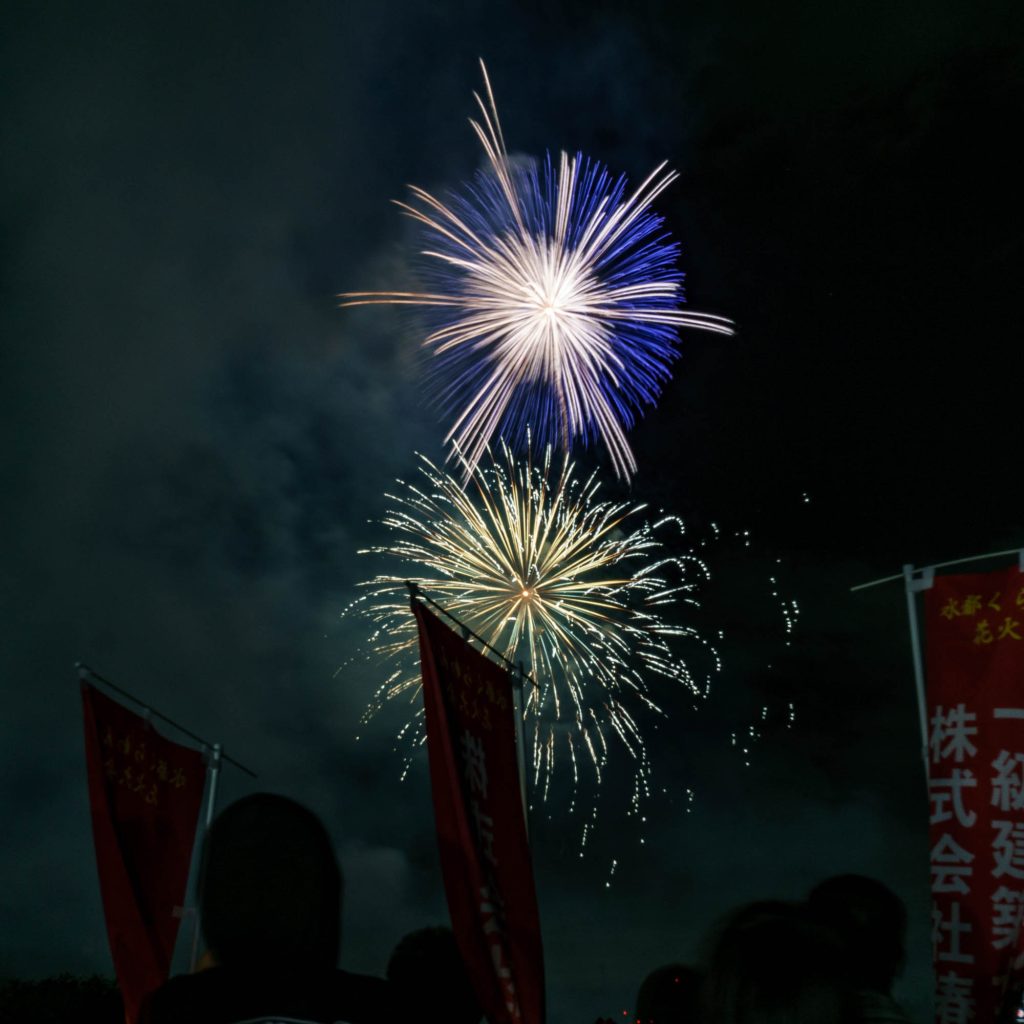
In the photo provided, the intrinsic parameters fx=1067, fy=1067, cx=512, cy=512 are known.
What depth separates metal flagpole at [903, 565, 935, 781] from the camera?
9930 millimetres

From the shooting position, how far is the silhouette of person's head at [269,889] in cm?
332

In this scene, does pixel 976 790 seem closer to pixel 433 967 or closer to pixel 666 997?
pixel 433 967

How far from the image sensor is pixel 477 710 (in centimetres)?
1149

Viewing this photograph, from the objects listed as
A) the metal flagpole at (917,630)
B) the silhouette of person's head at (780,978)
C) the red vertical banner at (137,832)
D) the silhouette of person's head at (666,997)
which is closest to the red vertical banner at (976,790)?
the metal flagpole at (917,630)

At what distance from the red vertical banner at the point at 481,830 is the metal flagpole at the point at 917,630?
13.9 feet

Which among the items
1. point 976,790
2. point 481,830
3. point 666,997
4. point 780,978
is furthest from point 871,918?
point 481,830

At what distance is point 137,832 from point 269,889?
11691mm

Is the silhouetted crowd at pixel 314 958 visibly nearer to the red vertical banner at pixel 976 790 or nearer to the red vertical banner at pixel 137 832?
the red vertical banner at pixel 976 790

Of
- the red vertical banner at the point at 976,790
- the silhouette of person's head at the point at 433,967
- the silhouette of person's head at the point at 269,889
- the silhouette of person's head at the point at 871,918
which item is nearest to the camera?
the silhouette of person's head at the point at 269,889

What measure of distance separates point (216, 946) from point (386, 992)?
55 cm

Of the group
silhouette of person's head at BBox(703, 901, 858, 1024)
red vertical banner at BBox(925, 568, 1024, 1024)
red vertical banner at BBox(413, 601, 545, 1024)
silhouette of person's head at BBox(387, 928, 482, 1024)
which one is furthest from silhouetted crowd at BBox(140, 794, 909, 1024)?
red vertical banner at BBox(413, 601, 545, 1024)

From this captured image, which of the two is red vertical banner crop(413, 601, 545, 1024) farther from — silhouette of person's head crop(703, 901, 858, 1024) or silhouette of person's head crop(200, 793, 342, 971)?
silhouette of person's head crop(703, 901, 858, 1024)

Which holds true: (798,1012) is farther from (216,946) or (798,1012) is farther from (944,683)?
(944,683)

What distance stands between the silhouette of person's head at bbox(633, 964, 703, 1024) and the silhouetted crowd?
12cm
